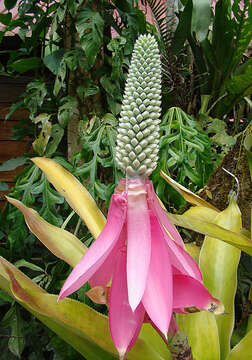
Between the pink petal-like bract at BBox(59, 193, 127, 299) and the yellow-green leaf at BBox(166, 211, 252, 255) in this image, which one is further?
the yellow-green leaf at BBox(166, 211, 252, 255)

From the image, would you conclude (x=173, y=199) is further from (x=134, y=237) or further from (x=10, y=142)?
(x=10, y=142)

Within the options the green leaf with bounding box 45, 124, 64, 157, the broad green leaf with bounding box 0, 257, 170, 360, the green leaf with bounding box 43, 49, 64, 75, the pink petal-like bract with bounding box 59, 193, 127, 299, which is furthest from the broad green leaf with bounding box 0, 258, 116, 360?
the green leaf with bounding box 43, 49, 64, 75

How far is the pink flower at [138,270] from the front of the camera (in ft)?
1.18

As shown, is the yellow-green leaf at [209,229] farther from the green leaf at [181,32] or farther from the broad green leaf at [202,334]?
the green leaf at [181,32]

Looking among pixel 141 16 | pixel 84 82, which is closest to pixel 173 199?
pixel 84 82

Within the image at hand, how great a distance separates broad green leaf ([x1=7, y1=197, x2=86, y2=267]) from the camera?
1.87ft

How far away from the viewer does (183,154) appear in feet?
3.11

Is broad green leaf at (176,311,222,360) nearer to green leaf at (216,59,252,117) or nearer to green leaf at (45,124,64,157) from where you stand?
green leaf at (45,124,64,157)

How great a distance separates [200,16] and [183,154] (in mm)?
Result: 609

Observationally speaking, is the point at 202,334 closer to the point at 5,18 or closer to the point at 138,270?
the point at 138,270

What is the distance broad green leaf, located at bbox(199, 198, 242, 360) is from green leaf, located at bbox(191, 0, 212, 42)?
823mm

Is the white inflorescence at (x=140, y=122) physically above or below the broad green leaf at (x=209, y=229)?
above

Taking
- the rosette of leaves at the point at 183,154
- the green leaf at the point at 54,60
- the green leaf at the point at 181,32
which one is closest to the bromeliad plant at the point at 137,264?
the rosette of leaves at the point at 183,154

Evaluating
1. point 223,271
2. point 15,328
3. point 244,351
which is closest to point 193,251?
point 223,271
